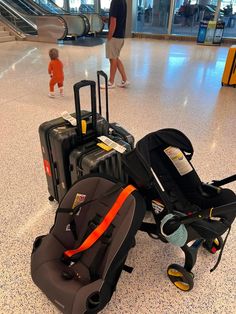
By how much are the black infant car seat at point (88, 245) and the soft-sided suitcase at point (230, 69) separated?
3818 mm

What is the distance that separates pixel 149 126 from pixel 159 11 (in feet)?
32.9

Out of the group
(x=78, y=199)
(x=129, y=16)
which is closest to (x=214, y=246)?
(x=78, y=199)

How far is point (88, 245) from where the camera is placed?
3.69 ft

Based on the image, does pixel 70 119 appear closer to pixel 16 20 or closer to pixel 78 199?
pixel 78 199

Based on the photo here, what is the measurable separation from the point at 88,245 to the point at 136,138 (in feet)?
5.14

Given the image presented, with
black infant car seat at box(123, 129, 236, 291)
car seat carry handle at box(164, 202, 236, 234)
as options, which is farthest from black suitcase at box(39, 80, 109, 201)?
car seat carry handle at box(164, 202, 236, 234)

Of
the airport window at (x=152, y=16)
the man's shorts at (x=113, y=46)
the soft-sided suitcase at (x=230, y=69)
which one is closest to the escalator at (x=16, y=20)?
the airport window at (x=152, y=16)

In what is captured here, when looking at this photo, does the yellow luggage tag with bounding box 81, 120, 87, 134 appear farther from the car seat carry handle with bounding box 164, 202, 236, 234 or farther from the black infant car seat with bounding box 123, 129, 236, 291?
the car seat carry handle with bounding box 164, 202, 236, 234

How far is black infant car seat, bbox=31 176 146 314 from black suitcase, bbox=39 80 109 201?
23cm

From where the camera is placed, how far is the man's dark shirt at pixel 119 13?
10.9ft

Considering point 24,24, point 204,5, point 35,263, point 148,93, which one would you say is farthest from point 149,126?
point 204,5

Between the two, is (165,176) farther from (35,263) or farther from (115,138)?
(35,263)

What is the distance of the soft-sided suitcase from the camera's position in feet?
13.1

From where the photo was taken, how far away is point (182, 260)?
4.38 ft
